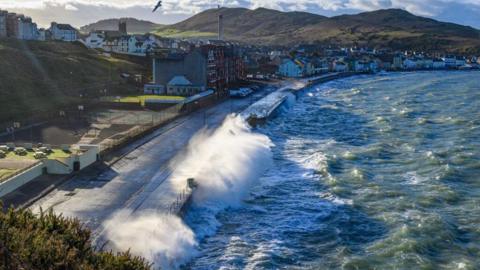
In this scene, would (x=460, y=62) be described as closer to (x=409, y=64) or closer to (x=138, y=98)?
(x=409, y=64)

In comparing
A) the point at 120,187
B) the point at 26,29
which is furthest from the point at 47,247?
the point at 26,29

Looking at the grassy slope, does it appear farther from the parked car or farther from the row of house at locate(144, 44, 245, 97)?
the parked car

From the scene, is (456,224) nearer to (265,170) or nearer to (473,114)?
(265,170)

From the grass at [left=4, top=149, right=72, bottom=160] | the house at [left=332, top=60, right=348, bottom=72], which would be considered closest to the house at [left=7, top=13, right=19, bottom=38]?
the grass at [left=4, top=149, right=72, bottom=160]

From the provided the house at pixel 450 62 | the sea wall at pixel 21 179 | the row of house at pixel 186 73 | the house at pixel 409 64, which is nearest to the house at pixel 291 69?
the row of house at pixel 186 73

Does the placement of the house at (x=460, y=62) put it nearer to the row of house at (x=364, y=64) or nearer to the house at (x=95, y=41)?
the row of house at (x=364, y=64)
